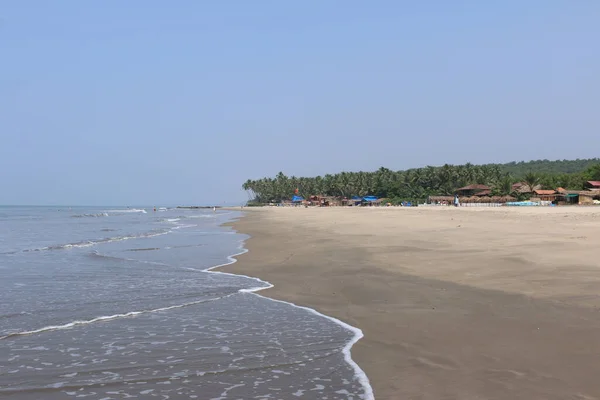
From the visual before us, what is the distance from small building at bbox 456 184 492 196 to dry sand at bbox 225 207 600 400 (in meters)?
90.9

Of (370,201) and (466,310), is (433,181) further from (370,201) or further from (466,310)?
(466,310)

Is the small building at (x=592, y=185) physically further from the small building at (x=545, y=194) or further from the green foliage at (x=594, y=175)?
the green foliage at (x=594, y=175)

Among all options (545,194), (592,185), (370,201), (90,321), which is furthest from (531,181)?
(90,321)

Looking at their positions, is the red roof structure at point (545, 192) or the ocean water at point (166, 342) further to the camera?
the red roof structure at point (545, 192)

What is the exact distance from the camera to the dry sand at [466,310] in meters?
5.42

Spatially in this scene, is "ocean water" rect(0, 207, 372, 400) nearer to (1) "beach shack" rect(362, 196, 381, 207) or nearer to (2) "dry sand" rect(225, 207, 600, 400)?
(2) "dry sand" rect(225, 207, 600, 400)

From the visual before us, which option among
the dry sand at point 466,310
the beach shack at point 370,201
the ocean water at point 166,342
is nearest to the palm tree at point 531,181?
the beach shack at point 370,201

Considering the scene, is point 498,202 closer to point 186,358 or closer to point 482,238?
point 482,238

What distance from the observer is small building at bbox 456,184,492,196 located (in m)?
105

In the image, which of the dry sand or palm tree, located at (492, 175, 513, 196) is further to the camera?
palm tree, located at (492, 175, 513, 196)

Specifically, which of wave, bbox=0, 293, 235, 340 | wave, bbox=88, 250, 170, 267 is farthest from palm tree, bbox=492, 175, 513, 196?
wave, bbox=0, 293, 235, 340

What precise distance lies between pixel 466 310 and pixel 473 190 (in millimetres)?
107619

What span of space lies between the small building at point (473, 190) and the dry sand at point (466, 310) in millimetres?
90947

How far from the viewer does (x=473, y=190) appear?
110 m
